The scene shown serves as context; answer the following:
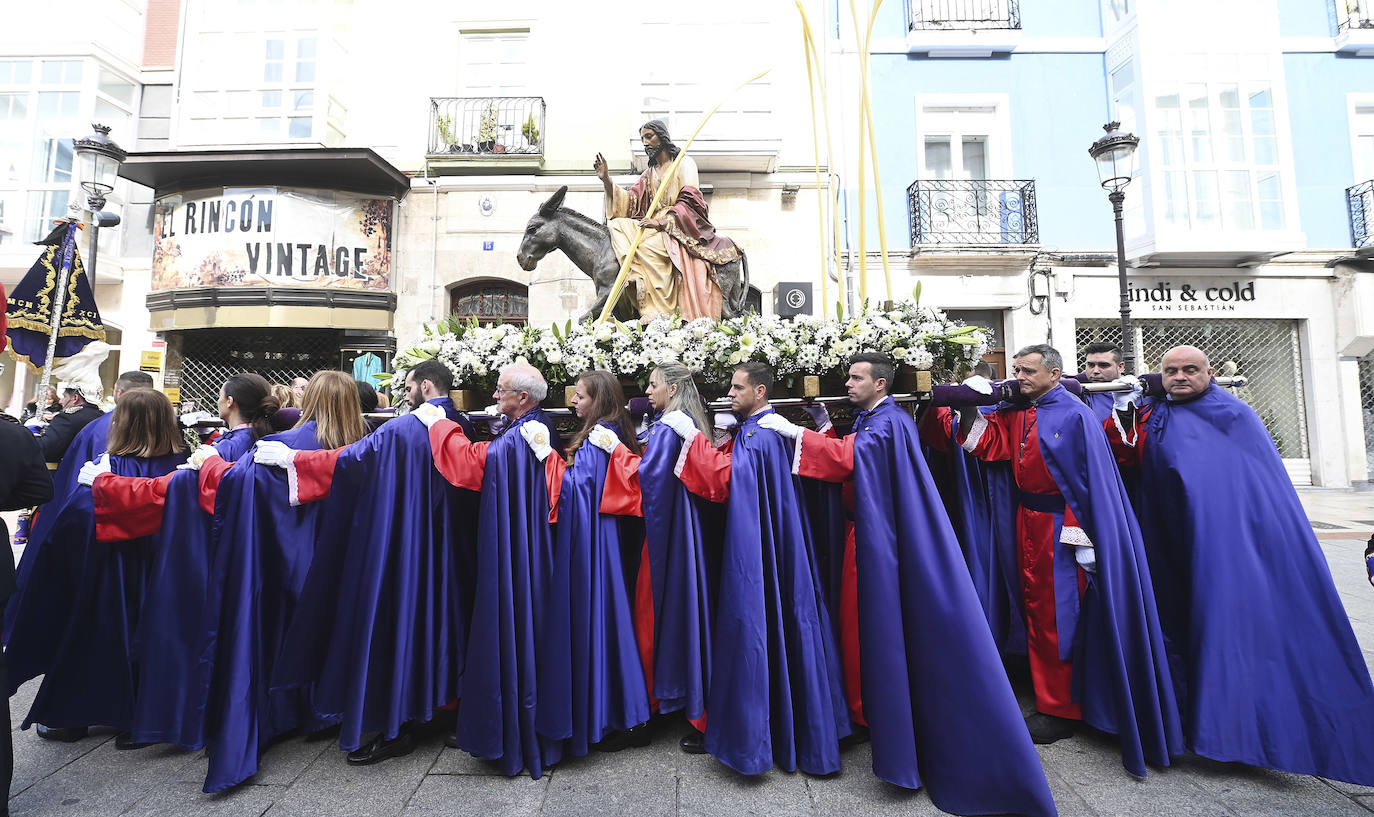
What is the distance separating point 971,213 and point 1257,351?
642cm

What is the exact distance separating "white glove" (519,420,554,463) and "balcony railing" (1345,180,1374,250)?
16492 mm

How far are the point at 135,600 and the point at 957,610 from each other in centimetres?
390

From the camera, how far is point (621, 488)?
3051mm

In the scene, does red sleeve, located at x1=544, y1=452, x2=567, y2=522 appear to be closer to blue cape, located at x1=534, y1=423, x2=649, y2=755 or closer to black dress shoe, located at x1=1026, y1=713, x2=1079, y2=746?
blue cape, located at x1=534, y1=423, x2=649, y2=755

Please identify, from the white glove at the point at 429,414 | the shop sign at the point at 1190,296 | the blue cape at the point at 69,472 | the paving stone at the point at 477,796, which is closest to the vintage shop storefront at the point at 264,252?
the blue cape at the point at 69,472

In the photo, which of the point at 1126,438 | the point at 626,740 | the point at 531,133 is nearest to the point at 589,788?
the point at 626,740

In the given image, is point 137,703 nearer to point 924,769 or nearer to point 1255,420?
point 924,769

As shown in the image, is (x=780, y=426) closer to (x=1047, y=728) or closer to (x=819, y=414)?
(x=819, y=414)

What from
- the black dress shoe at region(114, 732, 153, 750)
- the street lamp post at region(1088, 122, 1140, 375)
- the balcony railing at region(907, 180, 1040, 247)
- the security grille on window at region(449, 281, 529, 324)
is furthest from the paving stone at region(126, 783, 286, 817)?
the balcony railing at region(907, 180, 1040, 247)

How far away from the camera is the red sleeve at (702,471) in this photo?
9.85 feet

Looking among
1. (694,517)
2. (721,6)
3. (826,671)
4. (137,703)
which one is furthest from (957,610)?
(721,6)

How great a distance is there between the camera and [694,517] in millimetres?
3084

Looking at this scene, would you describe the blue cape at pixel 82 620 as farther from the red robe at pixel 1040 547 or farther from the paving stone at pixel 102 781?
the red robe at pixel 1040 547

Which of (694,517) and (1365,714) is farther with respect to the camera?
(694,517)
